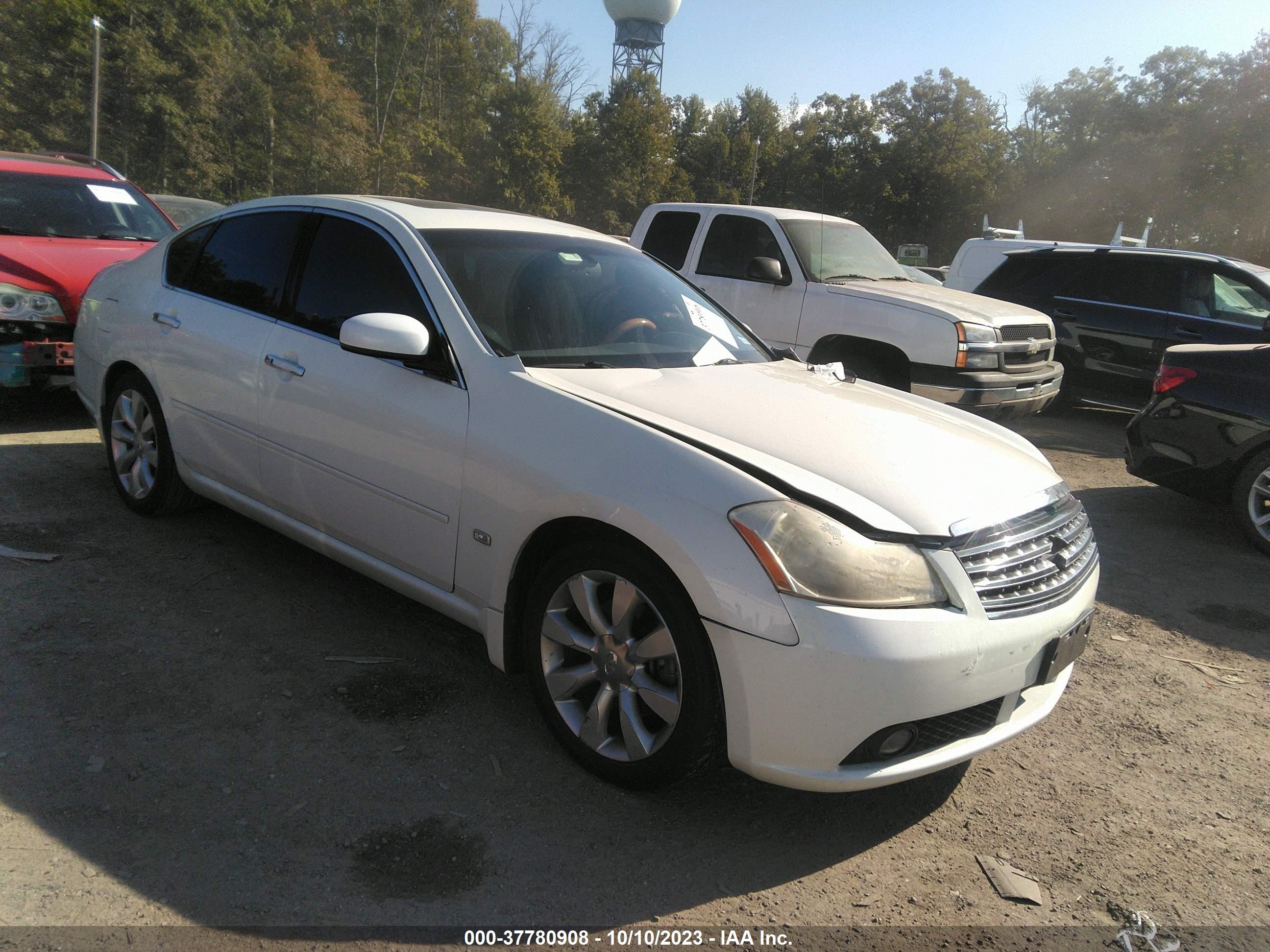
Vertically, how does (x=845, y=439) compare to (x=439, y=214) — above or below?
below

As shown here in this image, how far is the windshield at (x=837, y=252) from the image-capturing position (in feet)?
26.8

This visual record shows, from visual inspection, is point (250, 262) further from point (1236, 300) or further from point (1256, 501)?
point (1236, 300)

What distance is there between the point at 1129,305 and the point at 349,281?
9067 millimetres

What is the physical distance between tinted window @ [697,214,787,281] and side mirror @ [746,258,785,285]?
0.31m

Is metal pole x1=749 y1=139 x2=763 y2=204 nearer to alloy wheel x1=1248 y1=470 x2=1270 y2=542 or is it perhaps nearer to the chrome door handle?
alloy wheel x1=1248 y1=470 x2=1270 y2=542

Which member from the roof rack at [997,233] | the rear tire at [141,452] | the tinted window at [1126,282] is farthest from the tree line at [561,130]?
the rear tire at [141,452]

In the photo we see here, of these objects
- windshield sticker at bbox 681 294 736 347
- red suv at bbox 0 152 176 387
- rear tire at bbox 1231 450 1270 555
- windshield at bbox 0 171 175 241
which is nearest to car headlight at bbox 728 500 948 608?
windshield sticker at bbox 681 294 736 347

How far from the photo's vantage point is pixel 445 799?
109 inches

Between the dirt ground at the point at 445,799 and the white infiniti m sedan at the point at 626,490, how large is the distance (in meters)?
0.31

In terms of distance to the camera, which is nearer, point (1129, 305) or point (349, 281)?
point (349, 281)

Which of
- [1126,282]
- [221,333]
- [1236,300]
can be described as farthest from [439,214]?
[1236,300]

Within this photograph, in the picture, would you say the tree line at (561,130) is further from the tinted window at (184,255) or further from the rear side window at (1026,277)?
the tinted window at (184,255)

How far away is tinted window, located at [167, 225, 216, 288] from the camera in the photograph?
4555 millimetres

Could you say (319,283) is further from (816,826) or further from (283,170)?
(283,170)
